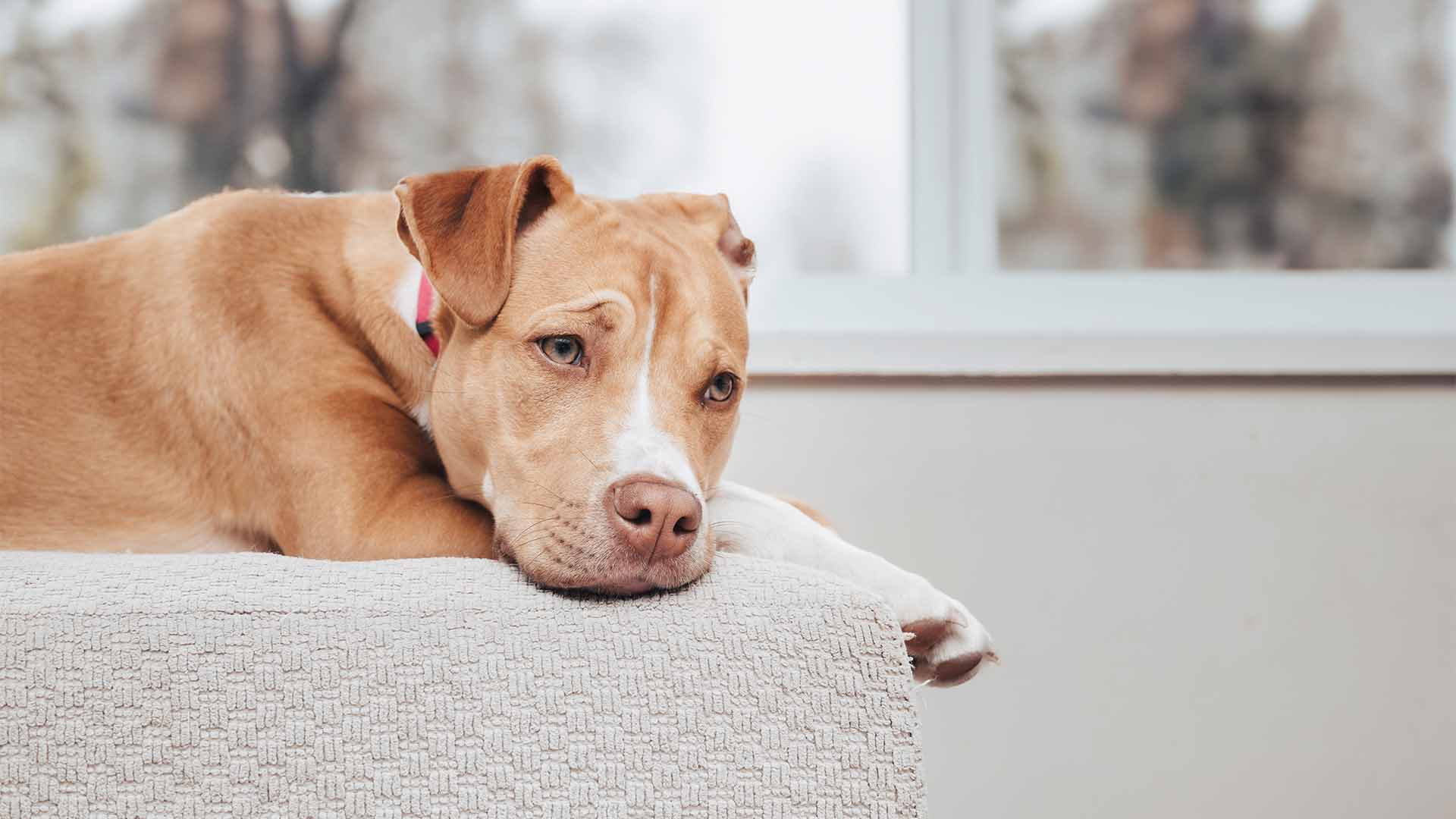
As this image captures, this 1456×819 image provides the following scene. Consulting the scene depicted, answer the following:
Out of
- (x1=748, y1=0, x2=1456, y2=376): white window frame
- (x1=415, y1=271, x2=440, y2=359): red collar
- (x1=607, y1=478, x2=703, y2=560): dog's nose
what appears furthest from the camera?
(x1=748, y1=0, x2=1456, y2=376): white window frame

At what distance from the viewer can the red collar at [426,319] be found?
1.55 m

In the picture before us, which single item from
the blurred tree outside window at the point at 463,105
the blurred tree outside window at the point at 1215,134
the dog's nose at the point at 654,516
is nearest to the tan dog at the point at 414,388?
the dog's nose at the point at 654,516

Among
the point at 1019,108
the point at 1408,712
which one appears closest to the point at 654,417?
the point at 1019,108

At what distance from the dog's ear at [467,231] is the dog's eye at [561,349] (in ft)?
0.27

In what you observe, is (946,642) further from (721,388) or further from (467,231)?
(467,231)

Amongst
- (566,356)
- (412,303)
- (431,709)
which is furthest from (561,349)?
(431,709)

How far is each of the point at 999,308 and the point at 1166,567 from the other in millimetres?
711

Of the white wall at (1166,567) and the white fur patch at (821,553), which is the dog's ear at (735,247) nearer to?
the white fur patch at (821,553)

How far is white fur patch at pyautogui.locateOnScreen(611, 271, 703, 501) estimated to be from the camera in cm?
124

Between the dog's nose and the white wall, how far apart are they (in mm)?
1326

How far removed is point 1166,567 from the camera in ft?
8.41

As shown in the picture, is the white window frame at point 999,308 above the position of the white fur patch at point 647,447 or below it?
below

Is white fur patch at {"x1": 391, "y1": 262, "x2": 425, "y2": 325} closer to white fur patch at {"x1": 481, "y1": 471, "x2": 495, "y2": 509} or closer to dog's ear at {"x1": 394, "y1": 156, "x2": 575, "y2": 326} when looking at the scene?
dog's ear at {"x1": 394, "y1": 156, "x2": 575, "y2": 326}

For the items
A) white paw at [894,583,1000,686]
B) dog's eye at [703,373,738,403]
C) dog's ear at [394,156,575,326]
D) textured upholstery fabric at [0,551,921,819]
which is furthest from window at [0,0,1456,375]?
textured upholstery fabric at [0,551,921,819]
